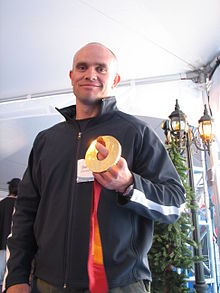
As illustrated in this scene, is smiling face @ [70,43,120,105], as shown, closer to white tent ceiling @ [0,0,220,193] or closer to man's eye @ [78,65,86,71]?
man's eye @ [78,65,86,71]

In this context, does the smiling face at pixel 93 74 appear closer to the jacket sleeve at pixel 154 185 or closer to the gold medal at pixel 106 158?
the jacket sleeve at pixel 154 185

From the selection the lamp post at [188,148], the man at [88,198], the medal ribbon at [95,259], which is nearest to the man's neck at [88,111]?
the man at [88,198]

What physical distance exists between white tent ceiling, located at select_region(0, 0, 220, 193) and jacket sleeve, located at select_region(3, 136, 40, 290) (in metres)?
1.84

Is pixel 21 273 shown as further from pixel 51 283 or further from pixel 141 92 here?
pixel 141 92

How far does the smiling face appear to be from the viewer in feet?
3.23

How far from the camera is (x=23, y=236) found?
37.4 inches

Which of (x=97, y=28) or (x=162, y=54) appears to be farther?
(x=162, y=54)

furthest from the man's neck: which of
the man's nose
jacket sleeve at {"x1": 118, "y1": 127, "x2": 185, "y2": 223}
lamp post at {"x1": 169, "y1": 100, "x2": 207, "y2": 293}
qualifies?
lamp post at {"x1": 169, "y1": 100, "x2": 207, "y2": 293}

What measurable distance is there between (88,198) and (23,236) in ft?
1.03

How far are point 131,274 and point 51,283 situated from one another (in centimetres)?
24

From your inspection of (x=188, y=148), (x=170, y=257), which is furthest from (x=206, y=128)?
(x=170, y=257)

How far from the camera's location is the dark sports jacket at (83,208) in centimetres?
75

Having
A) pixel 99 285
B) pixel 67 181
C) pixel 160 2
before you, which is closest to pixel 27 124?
pixel 160 2

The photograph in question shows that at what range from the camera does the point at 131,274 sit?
74cm
